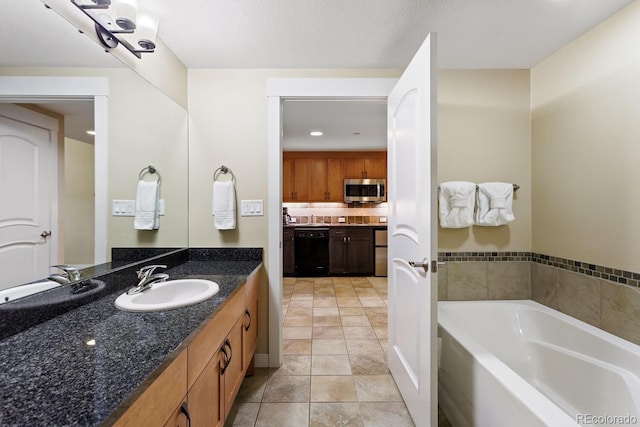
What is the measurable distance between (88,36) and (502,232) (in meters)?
2.72

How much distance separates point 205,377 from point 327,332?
1.74 metres

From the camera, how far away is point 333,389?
1818mm

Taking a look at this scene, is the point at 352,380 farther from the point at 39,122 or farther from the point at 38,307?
the point at 39,122

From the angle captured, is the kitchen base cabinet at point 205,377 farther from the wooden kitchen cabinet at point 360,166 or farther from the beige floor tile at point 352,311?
the wooden kitchen cabinet at point 360,166

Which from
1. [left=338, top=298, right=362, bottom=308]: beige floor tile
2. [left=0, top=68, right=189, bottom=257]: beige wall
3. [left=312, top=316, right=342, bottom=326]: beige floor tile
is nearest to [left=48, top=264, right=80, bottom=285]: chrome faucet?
[left=0, top=68, right=189, bottom=257]: beige wall

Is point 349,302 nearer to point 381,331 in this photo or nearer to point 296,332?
point 381,331

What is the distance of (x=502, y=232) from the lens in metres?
2.04

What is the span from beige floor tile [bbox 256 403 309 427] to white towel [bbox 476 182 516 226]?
169cm

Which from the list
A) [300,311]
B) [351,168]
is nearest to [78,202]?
[300,311]

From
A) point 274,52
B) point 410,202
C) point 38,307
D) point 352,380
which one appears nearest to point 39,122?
point 38,307

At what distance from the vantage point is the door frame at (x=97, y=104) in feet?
3.41

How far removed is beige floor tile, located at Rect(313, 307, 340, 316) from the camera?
3.13m

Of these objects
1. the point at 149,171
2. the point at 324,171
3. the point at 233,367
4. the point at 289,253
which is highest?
the point at 324,171

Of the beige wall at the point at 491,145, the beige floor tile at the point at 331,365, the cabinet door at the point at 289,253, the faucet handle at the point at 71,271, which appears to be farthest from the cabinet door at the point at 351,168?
the faucet handle at the point at 71,271
